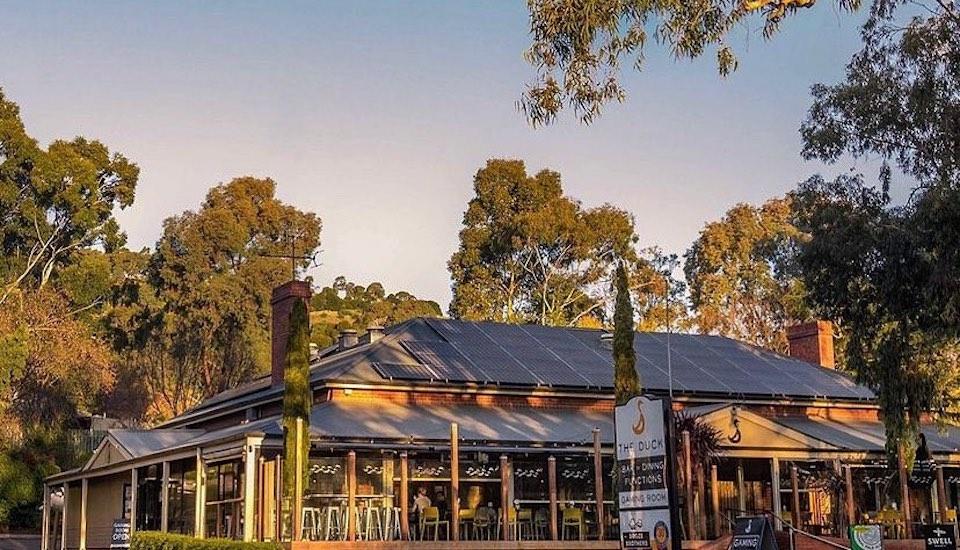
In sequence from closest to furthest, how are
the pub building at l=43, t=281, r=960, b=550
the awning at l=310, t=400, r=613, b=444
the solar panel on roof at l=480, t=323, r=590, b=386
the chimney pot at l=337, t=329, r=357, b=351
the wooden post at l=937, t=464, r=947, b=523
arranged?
the pub building at l=43, t=281, r=960, b=550
the awning at l=310, t=400, r=613, b=444
the wooden post at l=937, t=464, r=947, b=523
the solar panel on roof at l=480, t=323, r=590, b=386
the chimney pot at l=337, t=329, r=357, b=351

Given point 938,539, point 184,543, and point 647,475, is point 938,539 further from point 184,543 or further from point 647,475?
point 184,543

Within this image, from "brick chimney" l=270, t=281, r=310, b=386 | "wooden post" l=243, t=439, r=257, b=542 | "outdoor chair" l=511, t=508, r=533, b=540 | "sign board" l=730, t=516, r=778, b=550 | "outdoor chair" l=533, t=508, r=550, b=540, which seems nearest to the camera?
"sign board" l=730, t=516, r=778, b=550

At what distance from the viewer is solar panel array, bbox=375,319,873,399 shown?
30.4 metres

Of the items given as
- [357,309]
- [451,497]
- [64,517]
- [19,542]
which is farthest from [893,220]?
[357,309]

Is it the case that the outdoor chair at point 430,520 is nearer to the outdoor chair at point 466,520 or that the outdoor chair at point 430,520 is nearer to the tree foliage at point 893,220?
the outdoor chair at point 466,520

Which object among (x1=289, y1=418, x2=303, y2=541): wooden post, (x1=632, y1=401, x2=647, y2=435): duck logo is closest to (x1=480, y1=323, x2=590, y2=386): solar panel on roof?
(x1=289, y1=418, x2=303, y2=541): wooden post

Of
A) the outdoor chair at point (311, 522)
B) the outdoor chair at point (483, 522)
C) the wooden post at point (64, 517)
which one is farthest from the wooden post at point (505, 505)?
the wooden post at point (64, 517)

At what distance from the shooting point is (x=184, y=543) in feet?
74.0

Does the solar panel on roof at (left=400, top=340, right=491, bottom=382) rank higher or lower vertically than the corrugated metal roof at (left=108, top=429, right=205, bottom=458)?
higher

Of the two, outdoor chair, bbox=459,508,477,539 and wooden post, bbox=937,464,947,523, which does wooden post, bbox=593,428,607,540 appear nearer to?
outdoor chair, bbox=459,508,477,539

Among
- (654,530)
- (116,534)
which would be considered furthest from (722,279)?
(654,530)

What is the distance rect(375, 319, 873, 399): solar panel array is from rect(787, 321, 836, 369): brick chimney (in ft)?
8.40

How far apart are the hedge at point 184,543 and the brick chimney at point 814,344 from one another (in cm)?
2321

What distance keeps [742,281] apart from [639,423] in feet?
159
